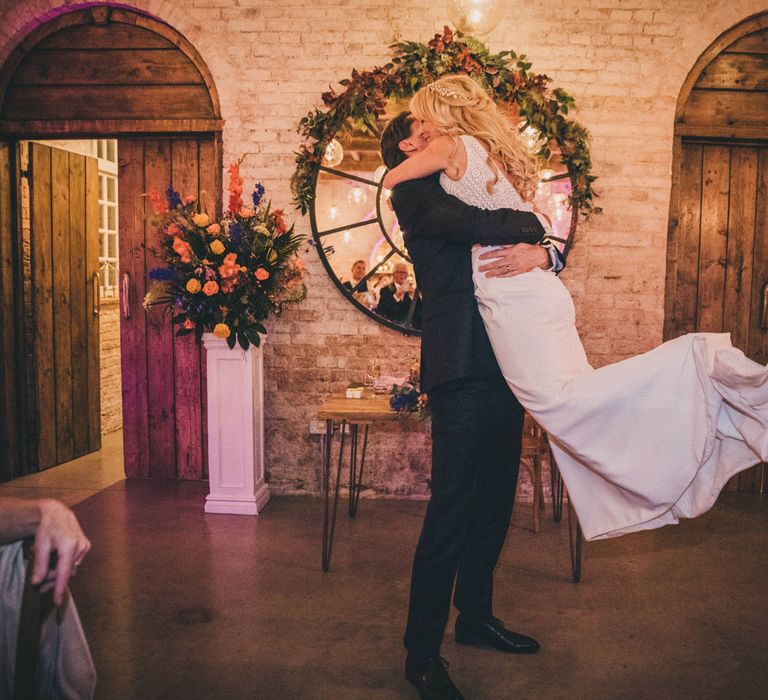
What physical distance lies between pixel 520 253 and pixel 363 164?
237 cm

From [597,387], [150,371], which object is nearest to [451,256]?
[597,387]

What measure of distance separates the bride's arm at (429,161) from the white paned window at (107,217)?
188 inches

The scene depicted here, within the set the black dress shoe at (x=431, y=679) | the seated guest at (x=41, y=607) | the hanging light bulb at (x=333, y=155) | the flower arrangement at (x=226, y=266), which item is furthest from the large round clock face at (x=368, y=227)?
the seated guest at (x=41, y=607)

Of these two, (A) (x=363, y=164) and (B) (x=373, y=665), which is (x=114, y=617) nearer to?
(B) (x=373, y=665)

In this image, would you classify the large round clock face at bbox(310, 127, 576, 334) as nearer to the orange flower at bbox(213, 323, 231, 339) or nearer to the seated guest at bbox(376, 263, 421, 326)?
the seated guest at bbox(376, 263, 421, 326)

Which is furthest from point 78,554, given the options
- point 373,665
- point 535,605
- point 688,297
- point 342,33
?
point 688,297

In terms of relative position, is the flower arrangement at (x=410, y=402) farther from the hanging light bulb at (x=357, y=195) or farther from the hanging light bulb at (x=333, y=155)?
the hanging light bulb at (x=333, y=155)

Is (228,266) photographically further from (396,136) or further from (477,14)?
(477,14)

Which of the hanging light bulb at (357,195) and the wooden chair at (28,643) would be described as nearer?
the wooden chair at (28,643)

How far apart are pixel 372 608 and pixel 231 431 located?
158 centimetres

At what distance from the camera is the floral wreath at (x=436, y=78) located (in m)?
4.03

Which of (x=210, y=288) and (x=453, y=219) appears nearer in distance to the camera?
(x=453, y=219)

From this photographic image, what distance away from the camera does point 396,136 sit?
2.33 meters

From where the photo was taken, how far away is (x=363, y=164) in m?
4.29
